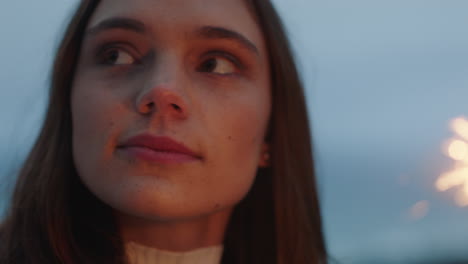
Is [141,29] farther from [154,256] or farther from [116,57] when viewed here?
[154,256]

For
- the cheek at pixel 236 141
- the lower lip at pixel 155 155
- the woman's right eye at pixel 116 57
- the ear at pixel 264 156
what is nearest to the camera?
the lower lip at pixel 155 155

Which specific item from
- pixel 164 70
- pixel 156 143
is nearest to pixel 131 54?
pixel 164 70

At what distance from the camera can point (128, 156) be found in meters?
1.57

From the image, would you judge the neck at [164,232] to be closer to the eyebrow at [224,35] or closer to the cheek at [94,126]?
the cheek at [94,126]

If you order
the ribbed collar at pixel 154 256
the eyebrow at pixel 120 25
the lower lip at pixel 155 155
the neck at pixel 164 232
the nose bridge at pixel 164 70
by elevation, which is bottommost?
the ribbed collar at pixel 154 256

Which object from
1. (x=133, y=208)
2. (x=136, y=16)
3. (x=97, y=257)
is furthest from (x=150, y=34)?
(x=97, y=257)

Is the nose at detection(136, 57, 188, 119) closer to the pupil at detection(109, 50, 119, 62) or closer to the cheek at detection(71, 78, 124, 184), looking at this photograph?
the cheek at detection(71, 78, 124, 184)

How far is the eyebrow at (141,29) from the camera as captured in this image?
171 centimetres

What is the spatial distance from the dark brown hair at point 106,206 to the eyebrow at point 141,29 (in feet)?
0.78

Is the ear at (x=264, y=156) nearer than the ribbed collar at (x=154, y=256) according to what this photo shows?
No

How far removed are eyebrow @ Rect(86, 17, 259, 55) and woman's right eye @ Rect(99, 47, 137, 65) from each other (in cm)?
9

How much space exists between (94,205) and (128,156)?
18.6 inches

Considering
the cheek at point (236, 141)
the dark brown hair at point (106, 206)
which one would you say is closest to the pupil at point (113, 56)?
the dark brown hair at point (106, 206)

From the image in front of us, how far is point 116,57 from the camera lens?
180 centimetres
